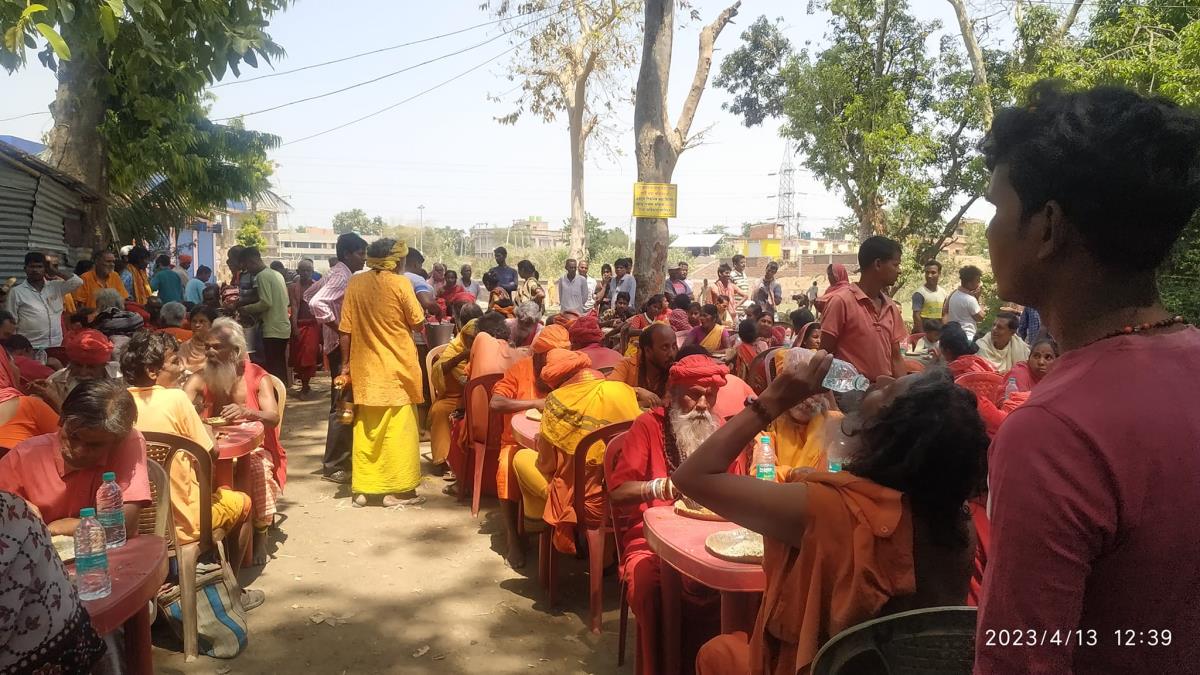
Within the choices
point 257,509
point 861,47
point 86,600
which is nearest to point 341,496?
point 257,509

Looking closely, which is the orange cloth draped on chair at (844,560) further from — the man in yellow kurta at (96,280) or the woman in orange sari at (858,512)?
the man in yellow kurta at (96,280)

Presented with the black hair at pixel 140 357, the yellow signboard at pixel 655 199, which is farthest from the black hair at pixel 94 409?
the yellow signboard at pixel 655 199

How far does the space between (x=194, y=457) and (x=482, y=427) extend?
7.38 feet

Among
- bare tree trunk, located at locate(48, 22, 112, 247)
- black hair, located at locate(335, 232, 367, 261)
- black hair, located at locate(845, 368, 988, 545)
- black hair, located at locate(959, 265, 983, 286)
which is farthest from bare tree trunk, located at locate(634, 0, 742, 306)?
black hair, located at locate(845, 368, 988, 545)

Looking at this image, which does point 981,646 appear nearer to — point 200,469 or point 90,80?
point 200,469

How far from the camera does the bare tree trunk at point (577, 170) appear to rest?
21.3 metres

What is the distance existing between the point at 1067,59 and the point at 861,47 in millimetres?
4430

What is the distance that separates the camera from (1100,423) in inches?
35.9

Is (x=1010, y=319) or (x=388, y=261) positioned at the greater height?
(x=388, y=261)

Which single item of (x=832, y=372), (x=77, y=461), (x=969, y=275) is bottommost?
(x=77, y=461)

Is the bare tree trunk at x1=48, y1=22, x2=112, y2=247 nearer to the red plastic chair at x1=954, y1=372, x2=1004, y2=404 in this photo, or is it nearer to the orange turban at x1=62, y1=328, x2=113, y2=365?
the orange turban at x1=62, y1=328, x2=113, y2=365

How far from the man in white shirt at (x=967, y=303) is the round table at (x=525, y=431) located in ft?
16.8

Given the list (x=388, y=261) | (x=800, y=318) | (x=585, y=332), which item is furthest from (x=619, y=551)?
(x=800, y=318)
